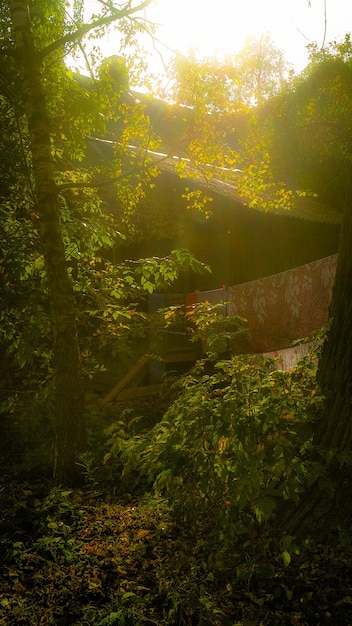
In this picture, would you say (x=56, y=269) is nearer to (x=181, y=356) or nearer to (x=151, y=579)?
(x=151, y=579)

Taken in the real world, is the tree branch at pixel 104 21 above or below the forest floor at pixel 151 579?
above

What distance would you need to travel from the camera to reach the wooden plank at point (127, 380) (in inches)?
345

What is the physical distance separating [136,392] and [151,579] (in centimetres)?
550

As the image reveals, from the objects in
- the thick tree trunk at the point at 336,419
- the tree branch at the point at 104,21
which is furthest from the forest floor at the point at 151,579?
the tree branch at the point at 104,21

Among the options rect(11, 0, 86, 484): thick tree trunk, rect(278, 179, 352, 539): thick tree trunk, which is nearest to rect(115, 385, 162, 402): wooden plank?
rect(11, 0, 86, 484): thick tree trunk

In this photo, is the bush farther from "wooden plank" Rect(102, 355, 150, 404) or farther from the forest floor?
"wooden plank" Rect(102, 355, 150, 404)

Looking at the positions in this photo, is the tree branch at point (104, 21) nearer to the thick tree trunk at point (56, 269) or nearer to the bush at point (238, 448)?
the thick tree trunk at point (56, 269)

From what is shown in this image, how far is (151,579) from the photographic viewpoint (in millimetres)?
3533

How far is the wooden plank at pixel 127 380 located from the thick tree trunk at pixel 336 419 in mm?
5587

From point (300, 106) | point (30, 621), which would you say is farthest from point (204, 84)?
point (300, 106)

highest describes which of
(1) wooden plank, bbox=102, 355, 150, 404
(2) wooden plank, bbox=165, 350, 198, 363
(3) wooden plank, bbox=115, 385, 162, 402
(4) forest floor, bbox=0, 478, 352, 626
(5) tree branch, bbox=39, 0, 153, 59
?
(5) tree branch, bbox=39, 0, 153, 59

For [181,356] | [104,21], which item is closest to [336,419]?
[104,21]

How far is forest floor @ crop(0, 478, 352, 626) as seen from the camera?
10.2ft

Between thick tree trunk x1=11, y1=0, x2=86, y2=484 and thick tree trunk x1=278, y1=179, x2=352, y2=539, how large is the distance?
99.7 inches
